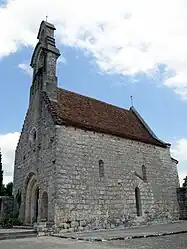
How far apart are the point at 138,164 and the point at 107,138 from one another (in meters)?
3.22

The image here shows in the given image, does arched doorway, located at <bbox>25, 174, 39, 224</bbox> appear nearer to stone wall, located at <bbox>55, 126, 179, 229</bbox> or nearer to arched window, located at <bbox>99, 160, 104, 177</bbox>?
stone wall, located at <bbox>55, 126, 179, 229</bbox>

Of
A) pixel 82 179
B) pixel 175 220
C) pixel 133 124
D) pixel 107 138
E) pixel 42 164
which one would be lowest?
pixel 175 220

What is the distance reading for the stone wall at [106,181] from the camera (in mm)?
14344

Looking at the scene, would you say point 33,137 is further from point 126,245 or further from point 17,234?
point 126,245

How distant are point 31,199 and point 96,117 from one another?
7111 mm

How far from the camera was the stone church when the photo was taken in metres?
14.6

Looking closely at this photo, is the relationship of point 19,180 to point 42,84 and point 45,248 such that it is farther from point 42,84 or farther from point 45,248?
point 45,248

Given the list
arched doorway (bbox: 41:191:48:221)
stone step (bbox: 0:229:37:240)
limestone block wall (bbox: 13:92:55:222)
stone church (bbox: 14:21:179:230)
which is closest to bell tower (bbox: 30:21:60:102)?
stone church (bbox: 14:21:179:230)

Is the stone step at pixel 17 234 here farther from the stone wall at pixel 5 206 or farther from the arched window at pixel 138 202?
the arched window at pixel 138 202

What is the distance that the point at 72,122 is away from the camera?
15844 mm

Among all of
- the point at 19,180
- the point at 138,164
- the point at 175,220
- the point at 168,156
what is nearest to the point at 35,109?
the point at 19,180

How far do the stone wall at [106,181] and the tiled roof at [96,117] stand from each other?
1.62ft

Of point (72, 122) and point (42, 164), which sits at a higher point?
point (72, 122)

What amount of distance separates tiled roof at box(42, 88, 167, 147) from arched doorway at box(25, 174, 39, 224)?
Result: 448 centimetres
